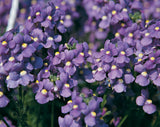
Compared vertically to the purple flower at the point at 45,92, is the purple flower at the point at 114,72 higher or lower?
lower

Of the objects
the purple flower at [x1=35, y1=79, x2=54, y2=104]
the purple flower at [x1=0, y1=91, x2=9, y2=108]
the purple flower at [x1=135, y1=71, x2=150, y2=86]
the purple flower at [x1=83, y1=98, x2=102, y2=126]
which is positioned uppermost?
the purple flower at [x1=0, y1=91, x2=9, y2=108]

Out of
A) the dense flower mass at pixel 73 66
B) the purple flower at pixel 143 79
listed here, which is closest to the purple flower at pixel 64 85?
the dense flower mass at pixel 73 66

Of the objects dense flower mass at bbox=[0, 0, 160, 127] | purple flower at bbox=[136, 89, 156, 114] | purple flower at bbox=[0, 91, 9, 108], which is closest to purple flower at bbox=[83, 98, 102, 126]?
dense flower mass at bbox=[0, 0, 160, 127]

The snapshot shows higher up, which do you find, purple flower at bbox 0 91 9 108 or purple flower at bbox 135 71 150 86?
purple flower at bbox 0 91 9 108

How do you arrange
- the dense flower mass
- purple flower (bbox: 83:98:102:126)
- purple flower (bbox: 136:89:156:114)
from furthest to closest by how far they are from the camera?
purple flower (bbox: 136:89:156:114), the dense flower mass, purple flower (bbox: 83:98:102:126)

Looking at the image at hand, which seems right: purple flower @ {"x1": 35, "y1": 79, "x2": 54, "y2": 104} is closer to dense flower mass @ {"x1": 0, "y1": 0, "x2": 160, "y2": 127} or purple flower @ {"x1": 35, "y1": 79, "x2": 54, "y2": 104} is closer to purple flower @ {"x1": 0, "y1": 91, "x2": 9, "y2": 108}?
dense flower mass @ {"x1": 0, "y1": 0, "x2": 160, "y2": 127}

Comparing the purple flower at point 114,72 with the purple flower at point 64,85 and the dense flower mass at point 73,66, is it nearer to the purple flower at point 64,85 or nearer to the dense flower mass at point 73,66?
the dense flower mass at point 73,66

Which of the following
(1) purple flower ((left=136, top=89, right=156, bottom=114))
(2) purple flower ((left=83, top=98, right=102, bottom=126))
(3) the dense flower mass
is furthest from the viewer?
(1) purple flower ((left=136, top=89, right=156, bottom=114))

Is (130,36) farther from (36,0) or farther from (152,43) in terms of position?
(36,0)

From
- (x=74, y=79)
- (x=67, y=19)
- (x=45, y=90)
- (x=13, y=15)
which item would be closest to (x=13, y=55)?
(x=45, y=90)

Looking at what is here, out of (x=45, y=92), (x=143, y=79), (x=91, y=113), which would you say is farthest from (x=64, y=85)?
(x=143, y=79)

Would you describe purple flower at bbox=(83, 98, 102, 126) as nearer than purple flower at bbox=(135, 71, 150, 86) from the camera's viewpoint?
Yes
